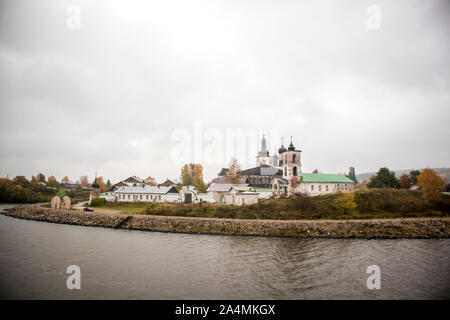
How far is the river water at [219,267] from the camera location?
14672 millimetres

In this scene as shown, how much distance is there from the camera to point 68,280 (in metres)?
15.9

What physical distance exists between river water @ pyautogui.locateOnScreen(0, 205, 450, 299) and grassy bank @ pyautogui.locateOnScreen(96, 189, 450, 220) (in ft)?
28.7

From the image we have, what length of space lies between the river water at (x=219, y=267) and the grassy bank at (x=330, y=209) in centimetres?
875

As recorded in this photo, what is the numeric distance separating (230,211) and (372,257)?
20981 mm

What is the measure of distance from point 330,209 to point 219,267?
26.9 metres

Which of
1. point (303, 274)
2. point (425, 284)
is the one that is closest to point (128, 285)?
point (303, 274)

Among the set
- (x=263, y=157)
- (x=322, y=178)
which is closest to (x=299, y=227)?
(x=322, y=178)

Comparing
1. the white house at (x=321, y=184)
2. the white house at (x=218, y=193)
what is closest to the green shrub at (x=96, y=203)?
the white house at (x=218, y=193)

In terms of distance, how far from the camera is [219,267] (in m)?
18.8

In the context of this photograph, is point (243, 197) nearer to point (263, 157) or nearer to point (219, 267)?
point (219, 267)

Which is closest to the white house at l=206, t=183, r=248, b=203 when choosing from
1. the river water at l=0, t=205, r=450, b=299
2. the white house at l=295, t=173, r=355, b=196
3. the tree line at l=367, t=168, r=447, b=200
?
the white house at l=295, t=173, r=355, b=196

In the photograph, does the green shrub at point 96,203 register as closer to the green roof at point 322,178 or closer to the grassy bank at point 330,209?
the grassy bank at point 330,209

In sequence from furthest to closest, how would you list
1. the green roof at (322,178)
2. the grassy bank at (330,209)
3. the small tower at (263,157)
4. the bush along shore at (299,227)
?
the small tower at (263,157), the green roof at (322,178), the grassy bank at (330,209), the bush along shore at (299,227)
